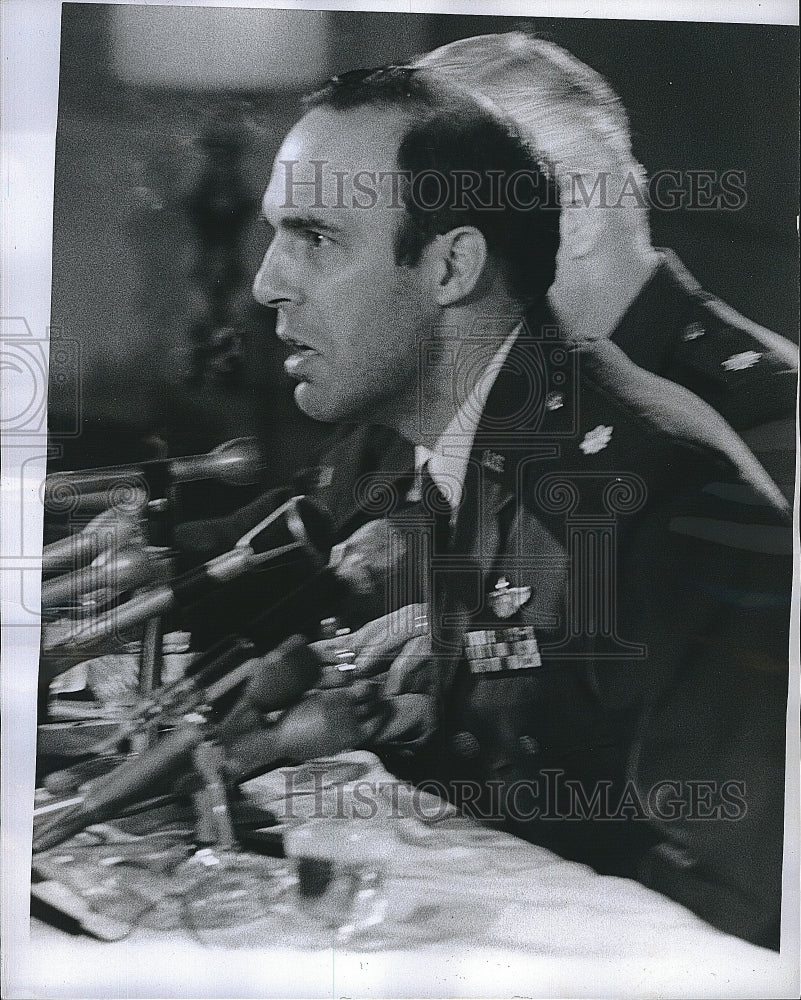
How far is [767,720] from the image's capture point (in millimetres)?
1571

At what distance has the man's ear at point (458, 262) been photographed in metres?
1.53

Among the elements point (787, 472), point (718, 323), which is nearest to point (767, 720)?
point (787, 472)

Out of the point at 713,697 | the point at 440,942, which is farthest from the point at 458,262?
the point at 440,942

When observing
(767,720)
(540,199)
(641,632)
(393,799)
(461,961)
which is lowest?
(461,961)

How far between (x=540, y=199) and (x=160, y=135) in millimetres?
661

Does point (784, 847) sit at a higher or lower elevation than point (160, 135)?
lower

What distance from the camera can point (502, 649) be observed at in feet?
5.03

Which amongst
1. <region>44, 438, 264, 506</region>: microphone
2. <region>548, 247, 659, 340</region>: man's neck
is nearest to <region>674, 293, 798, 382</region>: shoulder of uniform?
<region>548, 247, 659, 340</region>: man's neck

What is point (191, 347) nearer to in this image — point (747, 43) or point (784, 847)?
point (747, 43)

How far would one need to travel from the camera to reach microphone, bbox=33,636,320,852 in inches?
59.2

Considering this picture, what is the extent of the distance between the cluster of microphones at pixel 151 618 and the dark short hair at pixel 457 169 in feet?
1.73

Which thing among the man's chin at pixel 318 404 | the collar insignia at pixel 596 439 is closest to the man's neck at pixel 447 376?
the man's chin at pixel 318 404

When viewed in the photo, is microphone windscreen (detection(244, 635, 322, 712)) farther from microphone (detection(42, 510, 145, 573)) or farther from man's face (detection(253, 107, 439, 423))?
man's face (detection(253, 107, 439, 423))

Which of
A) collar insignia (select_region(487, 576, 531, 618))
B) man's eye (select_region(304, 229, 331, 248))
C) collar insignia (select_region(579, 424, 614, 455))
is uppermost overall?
man's eye (select_region(304, 229, 331, 248))
